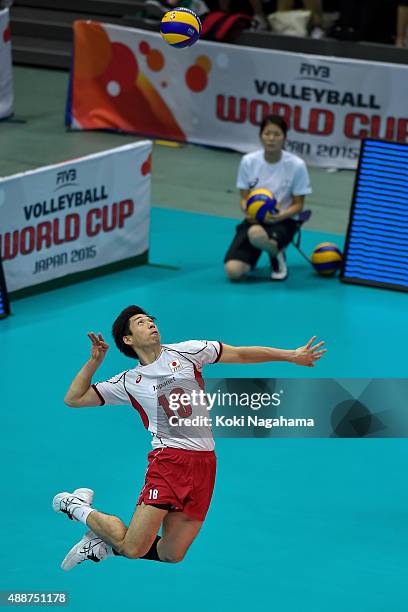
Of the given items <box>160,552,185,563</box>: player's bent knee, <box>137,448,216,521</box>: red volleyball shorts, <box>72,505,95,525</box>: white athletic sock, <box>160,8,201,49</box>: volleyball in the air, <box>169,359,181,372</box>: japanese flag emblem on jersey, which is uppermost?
<box>160,8,201,49</box>: volleyball in the air

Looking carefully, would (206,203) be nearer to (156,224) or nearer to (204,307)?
(156,224)

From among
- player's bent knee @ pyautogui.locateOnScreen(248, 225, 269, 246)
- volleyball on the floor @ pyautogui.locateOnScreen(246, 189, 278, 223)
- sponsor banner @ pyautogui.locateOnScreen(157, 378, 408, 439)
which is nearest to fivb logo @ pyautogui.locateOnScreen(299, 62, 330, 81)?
volleyball on the floor @ pyautogui.locateOnScreen(246, 189, 278, 223)

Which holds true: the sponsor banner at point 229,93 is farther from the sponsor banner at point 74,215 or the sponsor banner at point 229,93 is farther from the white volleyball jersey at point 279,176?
the sponsor banner at point 74,215

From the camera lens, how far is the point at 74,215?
45.0ft

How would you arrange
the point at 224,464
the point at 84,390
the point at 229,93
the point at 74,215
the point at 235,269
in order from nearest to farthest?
the point at 84,390
the point at 224,464
the point at 74,215
the point at 235,269
the point at 229,93

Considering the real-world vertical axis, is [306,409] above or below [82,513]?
below

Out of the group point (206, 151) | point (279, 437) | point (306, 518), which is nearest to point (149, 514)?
point (306, 518)

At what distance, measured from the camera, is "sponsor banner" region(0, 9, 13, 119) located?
20.0 meters

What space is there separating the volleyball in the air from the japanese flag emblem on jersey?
4286 millimetres

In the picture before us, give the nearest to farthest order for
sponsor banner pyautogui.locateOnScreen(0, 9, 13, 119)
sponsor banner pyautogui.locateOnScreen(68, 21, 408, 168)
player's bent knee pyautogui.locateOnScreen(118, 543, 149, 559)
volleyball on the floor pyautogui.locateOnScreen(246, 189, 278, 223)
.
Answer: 1. player's bent knee pyautogui.locateOnScreen(118, 543, 149, 559)
2. volleyball on the floor pyautogui.locateOnScreen(246, 189, 278, 223)
3. sponsor banner pyautogui.locateOnScreen(68, 21, 408, 168)
4. sponsor banner pyautogui.locateOnScreen(0, 9, 13, 119)

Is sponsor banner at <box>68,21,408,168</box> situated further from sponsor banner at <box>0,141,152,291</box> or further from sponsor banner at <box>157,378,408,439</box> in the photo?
sponsor banner at <box>157,378,408,439</box>

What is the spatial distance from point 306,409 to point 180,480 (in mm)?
2535

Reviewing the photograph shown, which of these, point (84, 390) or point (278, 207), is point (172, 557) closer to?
point (84, 390)

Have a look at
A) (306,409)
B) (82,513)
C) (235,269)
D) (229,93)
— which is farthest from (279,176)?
(82,513)
